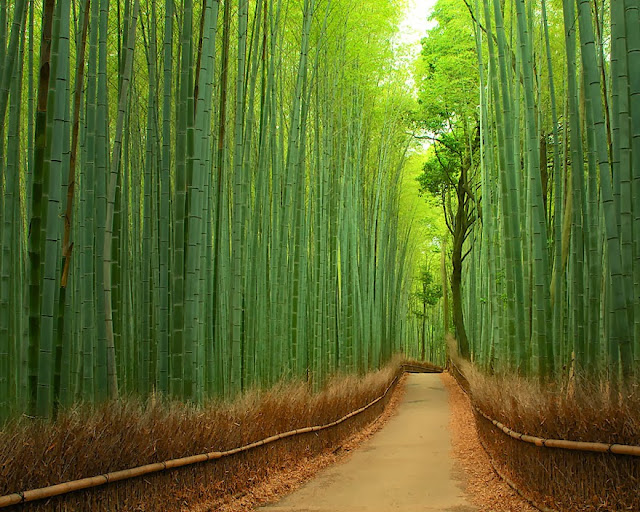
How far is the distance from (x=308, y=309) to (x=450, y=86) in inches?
219

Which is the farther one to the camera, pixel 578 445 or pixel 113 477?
pixel 578 445

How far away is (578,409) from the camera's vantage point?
3.04 m

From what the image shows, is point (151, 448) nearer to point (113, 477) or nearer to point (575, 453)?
point (113, 477)

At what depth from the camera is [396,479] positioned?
468cm

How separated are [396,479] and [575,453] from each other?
194cm

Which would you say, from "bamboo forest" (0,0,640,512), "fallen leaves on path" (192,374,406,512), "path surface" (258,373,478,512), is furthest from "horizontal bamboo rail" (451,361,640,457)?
"fallen leaves on path" (192,374,406,512)

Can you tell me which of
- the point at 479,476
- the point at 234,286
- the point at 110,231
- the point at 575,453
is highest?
the point at 110,231

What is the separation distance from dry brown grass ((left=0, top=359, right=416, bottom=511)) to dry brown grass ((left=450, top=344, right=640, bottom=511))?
62.6 inches

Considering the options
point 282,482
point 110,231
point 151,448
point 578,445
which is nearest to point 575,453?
point 578,445

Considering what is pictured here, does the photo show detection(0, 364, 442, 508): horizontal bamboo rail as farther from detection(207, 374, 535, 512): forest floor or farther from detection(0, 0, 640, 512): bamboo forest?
detection(207, 374, 535, 512): forest floor

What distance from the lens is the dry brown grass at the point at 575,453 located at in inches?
104

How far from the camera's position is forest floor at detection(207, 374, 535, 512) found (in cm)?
376

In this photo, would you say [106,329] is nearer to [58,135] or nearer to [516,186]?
[58,135]

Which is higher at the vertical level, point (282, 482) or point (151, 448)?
point (151, 448)
